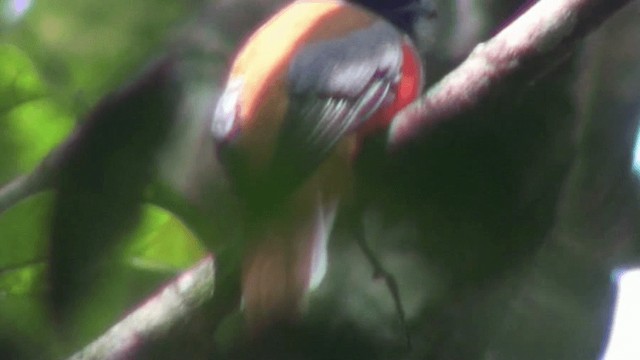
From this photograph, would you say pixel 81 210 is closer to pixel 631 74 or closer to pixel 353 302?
pixel 353 302

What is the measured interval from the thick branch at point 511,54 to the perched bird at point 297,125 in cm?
2

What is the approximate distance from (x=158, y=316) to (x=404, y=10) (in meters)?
0.24

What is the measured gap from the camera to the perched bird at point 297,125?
468 mm

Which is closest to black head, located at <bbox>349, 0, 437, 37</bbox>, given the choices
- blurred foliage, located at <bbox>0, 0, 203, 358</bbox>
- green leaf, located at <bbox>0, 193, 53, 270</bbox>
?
blurred foliage, located at <bbox>0, 0, 203, 358</bbox>

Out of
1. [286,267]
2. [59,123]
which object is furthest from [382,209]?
[59,123]

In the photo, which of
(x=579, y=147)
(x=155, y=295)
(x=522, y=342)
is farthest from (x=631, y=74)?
(x=155, y=295)

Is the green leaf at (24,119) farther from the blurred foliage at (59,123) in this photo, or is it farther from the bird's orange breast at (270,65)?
the bird's orange breast at (270,65)

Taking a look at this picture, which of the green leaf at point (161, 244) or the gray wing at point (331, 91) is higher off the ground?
the gray wing at point (331, 91)

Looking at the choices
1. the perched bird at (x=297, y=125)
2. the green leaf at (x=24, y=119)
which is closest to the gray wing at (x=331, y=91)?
the perched bird at (x=297, y=125)

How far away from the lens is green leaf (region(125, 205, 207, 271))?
19.7 inches

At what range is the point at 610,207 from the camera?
522 millimetres

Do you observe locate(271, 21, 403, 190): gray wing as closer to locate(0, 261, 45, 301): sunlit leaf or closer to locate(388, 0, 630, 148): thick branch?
locate(388, 0, 630, 148): thick branch

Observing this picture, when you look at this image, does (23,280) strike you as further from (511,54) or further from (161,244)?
(511,54)

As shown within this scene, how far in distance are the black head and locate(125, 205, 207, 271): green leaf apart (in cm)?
19
